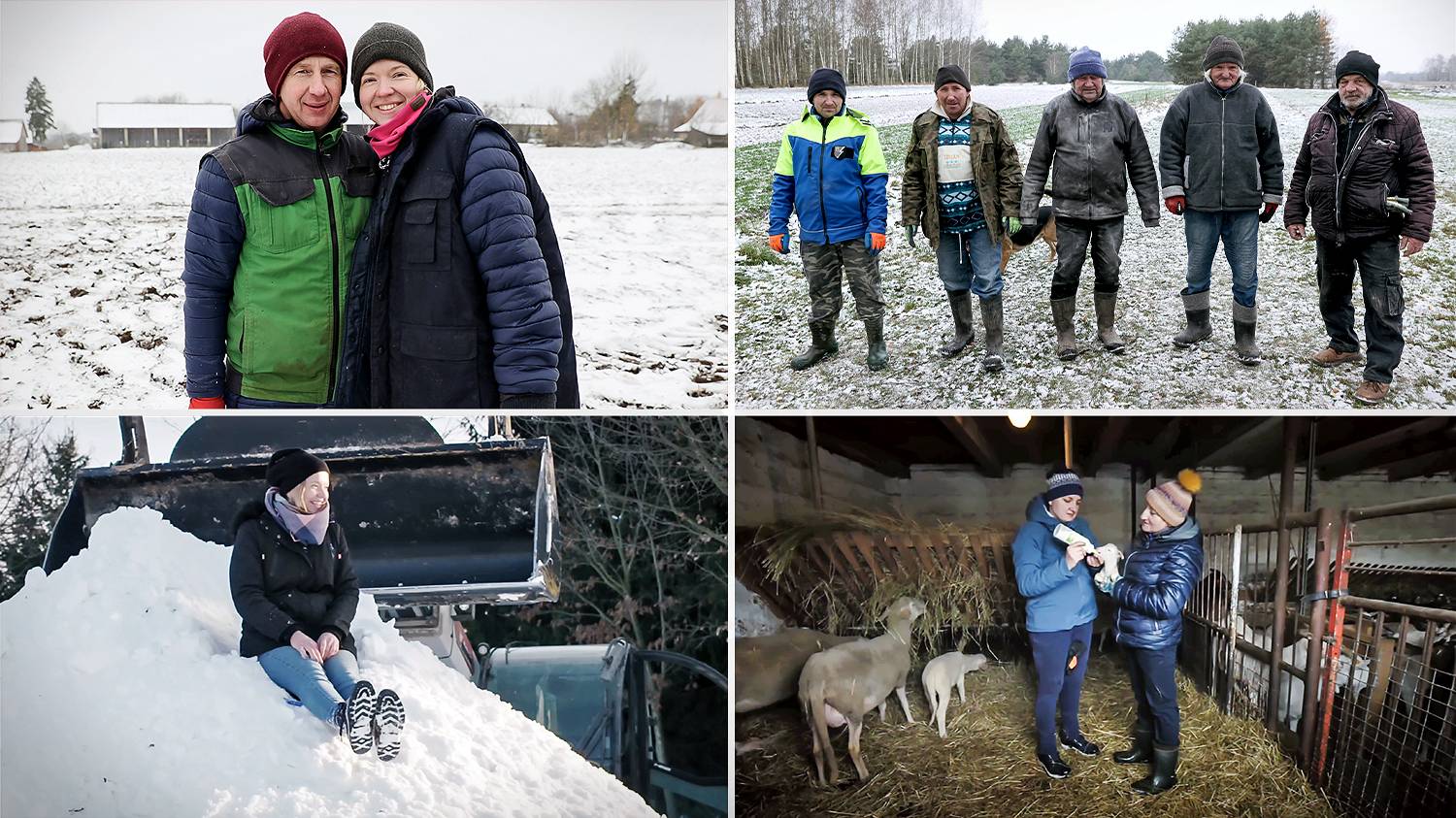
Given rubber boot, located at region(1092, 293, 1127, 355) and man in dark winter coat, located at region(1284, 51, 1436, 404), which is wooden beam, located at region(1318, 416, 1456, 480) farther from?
rubber boot, located at region(1092, 293, 1127, 355)

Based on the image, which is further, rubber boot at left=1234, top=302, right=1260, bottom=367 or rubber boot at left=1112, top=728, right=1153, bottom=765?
rubber boot at left=1234, top=302, right=1260, bottom=367

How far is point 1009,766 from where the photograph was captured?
148 inches

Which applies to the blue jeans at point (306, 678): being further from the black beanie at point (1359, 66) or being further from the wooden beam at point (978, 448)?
the black beanie at point (1359, 66)

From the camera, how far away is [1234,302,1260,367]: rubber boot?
395 centimetres

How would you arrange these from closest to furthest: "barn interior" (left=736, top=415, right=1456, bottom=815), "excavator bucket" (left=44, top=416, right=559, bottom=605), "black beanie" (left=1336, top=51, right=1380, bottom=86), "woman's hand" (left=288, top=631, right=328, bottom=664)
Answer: "woman's hand" (left=288, top=631, right=328, bottom=664), "excavator bucket" (left=44, top=416, right=559, bottom=605), "barn interior" (left=736, top=415, right=1456, bottom=815), "black beanie" (left=1336, top=51, right=1380, bottom=86)

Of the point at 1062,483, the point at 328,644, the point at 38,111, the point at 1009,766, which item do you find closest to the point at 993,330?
the point at 1062,483

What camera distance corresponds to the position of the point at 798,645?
150 inches

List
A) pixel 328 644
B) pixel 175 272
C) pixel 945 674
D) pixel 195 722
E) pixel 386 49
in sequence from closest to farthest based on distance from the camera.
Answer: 1. pixel 386 49
2. pixel 195 722
3. pixel 328 644
4. pixel 945 674
5. pixel 175 272

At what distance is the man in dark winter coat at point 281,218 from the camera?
311 centimetres

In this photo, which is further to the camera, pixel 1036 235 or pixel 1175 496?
pixel 1036 235

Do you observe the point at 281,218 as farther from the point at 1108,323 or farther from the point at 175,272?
the point at 1108,323

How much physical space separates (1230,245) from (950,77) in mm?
1205

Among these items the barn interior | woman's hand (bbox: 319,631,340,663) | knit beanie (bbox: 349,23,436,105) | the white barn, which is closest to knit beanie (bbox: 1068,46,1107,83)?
the barn interior

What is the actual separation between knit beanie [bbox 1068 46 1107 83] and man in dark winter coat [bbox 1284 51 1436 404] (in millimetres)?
802
